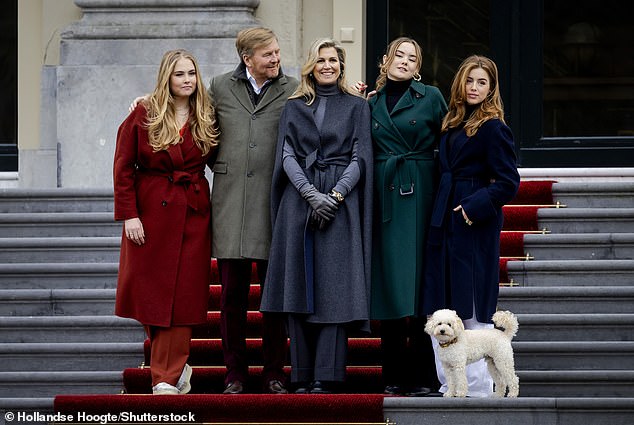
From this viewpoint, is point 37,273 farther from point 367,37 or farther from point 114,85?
point 367,37

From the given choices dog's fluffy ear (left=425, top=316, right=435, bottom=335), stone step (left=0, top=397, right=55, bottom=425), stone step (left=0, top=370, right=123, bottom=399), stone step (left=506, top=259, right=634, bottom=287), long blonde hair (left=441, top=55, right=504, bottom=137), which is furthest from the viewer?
stone step (left=506, top=259, right=634, bottom=287)

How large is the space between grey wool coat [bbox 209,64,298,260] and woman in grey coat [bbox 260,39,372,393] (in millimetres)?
119

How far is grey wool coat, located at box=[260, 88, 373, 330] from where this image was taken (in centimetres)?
773

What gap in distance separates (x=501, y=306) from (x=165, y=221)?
2.29 m

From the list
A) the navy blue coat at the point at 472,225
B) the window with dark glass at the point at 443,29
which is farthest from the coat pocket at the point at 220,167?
the window with dark glass at the point at 443,29

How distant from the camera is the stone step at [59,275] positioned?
9.50 m

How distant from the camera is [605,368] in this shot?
27.8 feet

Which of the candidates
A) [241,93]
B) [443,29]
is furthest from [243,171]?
[443,29]

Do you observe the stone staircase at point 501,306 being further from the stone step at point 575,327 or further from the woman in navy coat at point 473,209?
the woman in navy coat at point 473,209

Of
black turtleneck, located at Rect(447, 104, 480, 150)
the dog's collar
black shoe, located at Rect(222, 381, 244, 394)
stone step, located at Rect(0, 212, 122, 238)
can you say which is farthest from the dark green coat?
stone step, located at Rect(0, 212, 122, 238)

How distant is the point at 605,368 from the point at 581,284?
83 cm

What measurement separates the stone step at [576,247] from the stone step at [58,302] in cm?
279

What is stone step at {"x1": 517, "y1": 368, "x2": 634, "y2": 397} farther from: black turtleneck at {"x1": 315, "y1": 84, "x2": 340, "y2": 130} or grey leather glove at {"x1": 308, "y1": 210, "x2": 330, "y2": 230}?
black turtleneck at {"x1": 315, "y1": 84, "x2": 340, "y2": 130}

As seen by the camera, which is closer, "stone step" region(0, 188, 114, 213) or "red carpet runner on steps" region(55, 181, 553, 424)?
"red carpet runner on steps" region(55, 181, 553, 424)
